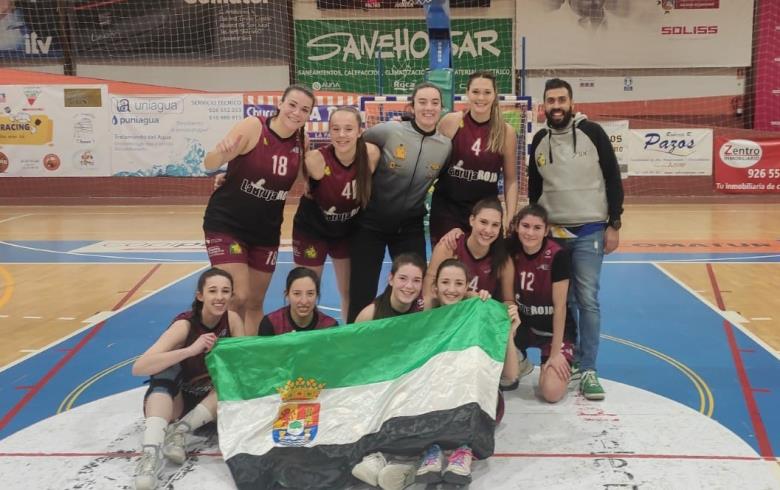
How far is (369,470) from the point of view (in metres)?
3.00

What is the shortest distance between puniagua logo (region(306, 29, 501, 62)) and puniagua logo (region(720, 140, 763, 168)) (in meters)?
5.54

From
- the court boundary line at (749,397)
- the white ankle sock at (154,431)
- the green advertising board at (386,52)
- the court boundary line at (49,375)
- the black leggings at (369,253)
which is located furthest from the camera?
the green advertising board at (386,52)

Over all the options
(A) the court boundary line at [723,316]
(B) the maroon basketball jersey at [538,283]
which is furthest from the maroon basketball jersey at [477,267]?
(A) the court boundary line at [723,316]

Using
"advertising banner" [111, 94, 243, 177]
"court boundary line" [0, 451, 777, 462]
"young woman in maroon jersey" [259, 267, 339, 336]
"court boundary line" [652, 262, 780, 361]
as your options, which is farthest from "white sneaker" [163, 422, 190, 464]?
"advertising banner" [111, 94, 243, 177]

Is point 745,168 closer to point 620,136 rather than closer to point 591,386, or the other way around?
point 620,136

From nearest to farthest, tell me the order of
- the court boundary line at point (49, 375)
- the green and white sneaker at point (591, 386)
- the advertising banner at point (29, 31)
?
the court boundary line at point (49, 375), the green and white sneaker at point (591, 386), the advertising banner at point (29, 31)

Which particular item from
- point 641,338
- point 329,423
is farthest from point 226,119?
point 329,423

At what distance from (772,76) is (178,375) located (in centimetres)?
1630

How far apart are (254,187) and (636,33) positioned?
1418 centimetres

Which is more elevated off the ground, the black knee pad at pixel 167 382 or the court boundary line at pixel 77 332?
the black knee pad at pixel 167 382

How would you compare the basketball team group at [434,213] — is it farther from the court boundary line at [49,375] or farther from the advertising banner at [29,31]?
the advertising banner at [29,31]

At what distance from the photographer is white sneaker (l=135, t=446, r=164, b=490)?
299cm

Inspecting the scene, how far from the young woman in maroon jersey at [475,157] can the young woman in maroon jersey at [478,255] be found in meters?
0.24

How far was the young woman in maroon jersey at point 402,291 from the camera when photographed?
365 cm
